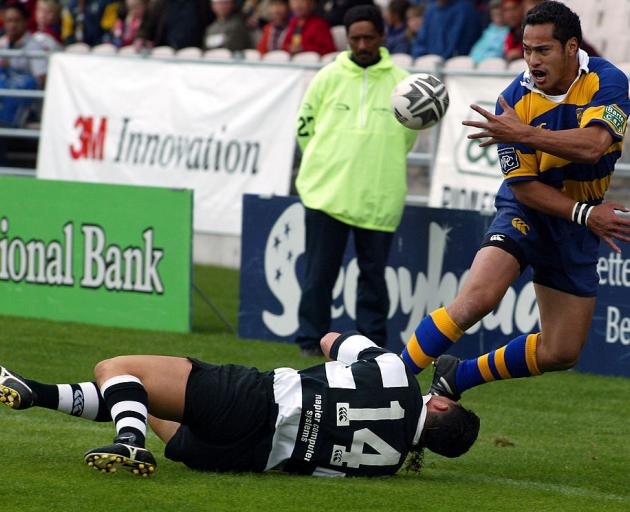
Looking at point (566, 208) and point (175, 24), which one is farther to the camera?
point (175, 24)

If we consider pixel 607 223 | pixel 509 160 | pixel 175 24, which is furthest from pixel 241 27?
pixel 607 223

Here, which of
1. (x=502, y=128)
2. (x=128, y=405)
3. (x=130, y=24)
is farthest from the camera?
(x=130, y=24)

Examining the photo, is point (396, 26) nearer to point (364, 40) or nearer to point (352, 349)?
point (364, 40)

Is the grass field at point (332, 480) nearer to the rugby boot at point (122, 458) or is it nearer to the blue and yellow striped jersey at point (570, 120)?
the rugby boot at point (122, 458)

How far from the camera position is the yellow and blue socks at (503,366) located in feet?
22.3

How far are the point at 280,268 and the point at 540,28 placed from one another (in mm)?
4621

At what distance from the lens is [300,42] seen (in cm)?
1454

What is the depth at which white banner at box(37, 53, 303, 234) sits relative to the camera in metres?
13.9

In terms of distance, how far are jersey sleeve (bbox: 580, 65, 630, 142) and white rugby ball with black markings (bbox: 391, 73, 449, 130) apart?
2579 millimetres

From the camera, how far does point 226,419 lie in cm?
555

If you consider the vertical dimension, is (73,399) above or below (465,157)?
below

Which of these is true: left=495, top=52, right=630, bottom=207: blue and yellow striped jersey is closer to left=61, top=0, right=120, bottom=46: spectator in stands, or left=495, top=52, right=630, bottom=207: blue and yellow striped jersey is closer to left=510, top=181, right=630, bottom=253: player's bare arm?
left=510, top=181, right=630, bottom=253: player's bare arm

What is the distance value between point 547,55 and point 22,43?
1133cm

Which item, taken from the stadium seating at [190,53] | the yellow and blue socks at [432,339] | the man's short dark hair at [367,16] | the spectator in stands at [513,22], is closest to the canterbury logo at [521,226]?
the yellow and blue socks at [432,339]
